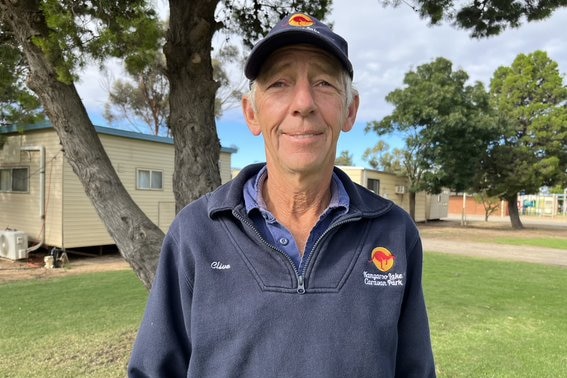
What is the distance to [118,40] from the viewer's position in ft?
11.2

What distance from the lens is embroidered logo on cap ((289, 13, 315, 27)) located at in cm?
144

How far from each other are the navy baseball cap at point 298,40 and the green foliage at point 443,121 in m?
21.8

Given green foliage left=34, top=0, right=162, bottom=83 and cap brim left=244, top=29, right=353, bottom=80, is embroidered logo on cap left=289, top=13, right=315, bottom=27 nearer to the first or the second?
cap brim left=244, top=29, right=353, bottom=80

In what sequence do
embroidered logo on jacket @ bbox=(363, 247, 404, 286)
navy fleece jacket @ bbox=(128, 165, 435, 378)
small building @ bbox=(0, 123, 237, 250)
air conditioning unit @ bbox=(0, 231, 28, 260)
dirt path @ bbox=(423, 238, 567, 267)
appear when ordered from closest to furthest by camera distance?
navy fleece jacket @ bbox=(128, 165, 435, 378), embroidered logo on jacket @ bbox=(363, 247, 404, 286), air conditioning unit @ bbox=(0, 231, 28, 260), small building @ bbox=(0, 123, 237, 250), dirt path @ bbox=(423, 238, 567, 267)

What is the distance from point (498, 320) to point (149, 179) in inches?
433

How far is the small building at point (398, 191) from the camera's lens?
957 inches

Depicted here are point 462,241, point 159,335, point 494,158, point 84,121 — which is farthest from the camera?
point 494,158

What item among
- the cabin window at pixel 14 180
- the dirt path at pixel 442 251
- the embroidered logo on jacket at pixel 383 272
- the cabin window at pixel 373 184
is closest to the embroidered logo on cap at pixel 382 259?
the embroidered logo on jacket at pixel 383 272

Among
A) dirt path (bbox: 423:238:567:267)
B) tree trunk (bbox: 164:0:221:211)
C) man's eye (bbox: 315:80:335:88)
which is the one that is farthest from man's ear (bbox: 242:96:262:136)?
dirt path (bbox: 423:238:567:267)

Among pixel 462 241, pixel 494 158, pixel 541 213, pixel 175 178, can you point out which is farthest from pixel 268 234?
pixel 541 213

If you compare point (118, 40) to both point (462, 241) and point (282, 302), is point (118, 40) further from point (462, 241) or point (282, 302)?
point (462, 241)

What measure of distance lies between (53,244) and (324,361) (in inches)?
500

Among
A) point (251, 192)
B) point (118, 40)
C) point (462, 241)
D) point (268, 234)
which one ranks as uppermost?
point (118, 40)

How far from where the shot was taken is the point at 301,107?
1.42m
